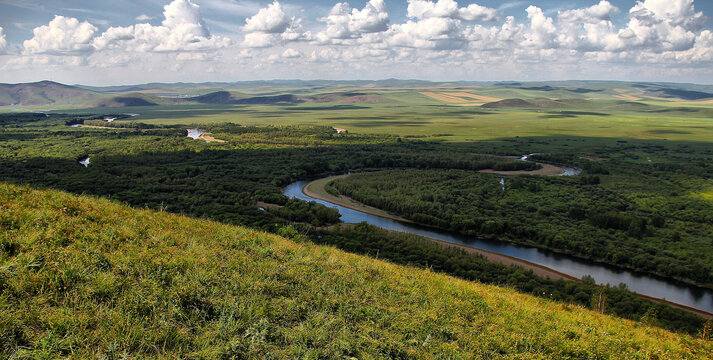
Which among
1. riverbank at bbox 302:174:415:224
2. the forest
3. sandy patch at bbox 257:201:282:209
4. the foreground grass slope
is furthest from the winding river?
the foreground grass slope

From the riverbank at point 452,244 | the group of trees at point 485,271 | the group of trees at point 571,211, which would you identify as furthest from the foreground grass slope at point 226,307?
the group of trees at point 571,211

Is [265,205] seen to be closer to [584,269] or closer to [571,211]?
[584,269]

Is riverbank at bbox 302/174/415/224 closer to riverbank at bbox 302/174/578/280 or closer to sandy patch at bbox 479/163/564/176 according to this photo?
riverbank at bbox 302/174/578/280

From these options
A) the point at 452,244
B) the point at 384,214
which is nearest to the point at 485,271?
the point at 452,244

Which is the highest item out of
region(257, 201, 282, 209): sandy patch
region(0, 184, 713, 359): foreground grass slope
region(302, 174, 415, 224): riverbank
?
region(0, 184, 713, 359): foreground grass slope

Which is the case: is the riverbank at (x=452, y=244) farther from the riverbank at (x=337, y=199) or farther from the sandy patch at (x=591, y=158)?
the sandy patch at (x=591, y=158)

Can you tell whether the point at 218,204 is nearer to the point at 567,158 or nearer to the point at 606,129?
the point at 567,158

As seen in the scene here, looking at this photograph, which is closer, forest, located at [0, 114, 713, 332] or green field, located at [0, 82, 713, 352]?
green field, located at [0, 82, 713, 352]

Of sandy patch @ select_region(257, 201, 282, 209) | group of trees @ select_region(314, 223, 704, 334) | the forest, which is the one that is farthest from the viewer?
sandy patch @ select_region(257, 201, 282, 209)

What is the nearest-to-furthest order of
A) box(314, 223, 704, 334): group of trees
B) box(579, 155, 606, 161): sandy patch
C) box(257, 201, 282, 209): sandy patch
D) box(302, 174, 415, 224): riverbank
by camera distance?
box(314, 223, 704, 334): group of trees → box(257, 201, 282, 209): sandy patch → box(302, 174, 415, 224): riverbank → box(579, 155, 606, 161): sandy patch
